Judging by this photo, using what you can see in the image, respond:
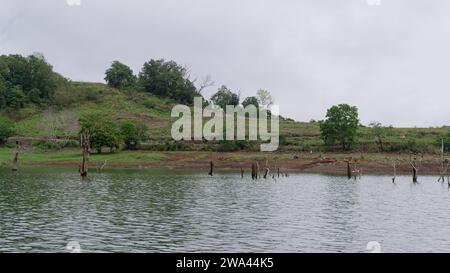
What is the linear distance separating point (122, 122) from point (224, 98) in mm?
59939

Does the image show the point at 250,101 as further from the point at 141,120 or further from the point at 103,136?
the point at 103,136

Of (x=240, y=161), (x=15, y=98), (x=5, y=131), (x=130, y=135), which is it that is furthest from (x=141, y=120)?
(x=240, y=161)

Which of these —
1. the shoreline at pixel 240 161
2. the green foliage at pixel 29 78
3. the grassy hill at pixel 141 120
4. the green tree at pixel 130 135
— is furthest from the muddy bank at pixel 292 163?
the green foliage at pixel 29 78

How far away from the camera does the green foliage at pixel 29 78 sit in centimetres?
17188

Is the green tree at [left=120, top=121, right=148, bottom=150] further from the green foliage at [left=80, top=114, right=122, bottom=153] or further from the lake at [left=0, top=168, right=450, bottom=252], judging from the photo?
the lake at [left=0, top=168, right=450, bottom=252]

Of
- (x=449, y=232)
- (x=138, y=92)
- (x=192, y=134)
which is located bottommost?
(x=449, y=232)

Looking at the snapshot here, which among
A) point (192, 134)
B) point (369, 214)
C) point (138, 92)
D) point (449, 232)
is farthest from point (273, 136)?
point (449, 232)

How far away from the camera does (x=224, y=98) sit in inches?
7603

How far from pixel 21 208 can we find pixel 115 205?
7296mm

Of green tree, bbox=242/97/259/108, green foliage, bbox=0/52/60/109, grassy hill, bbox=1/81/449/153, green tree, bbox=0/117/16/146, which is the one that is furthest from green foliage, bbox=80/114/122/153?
green tree, bbox=242/97/259/108

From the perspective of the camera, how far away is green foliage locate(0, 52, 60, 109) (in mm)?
171875
